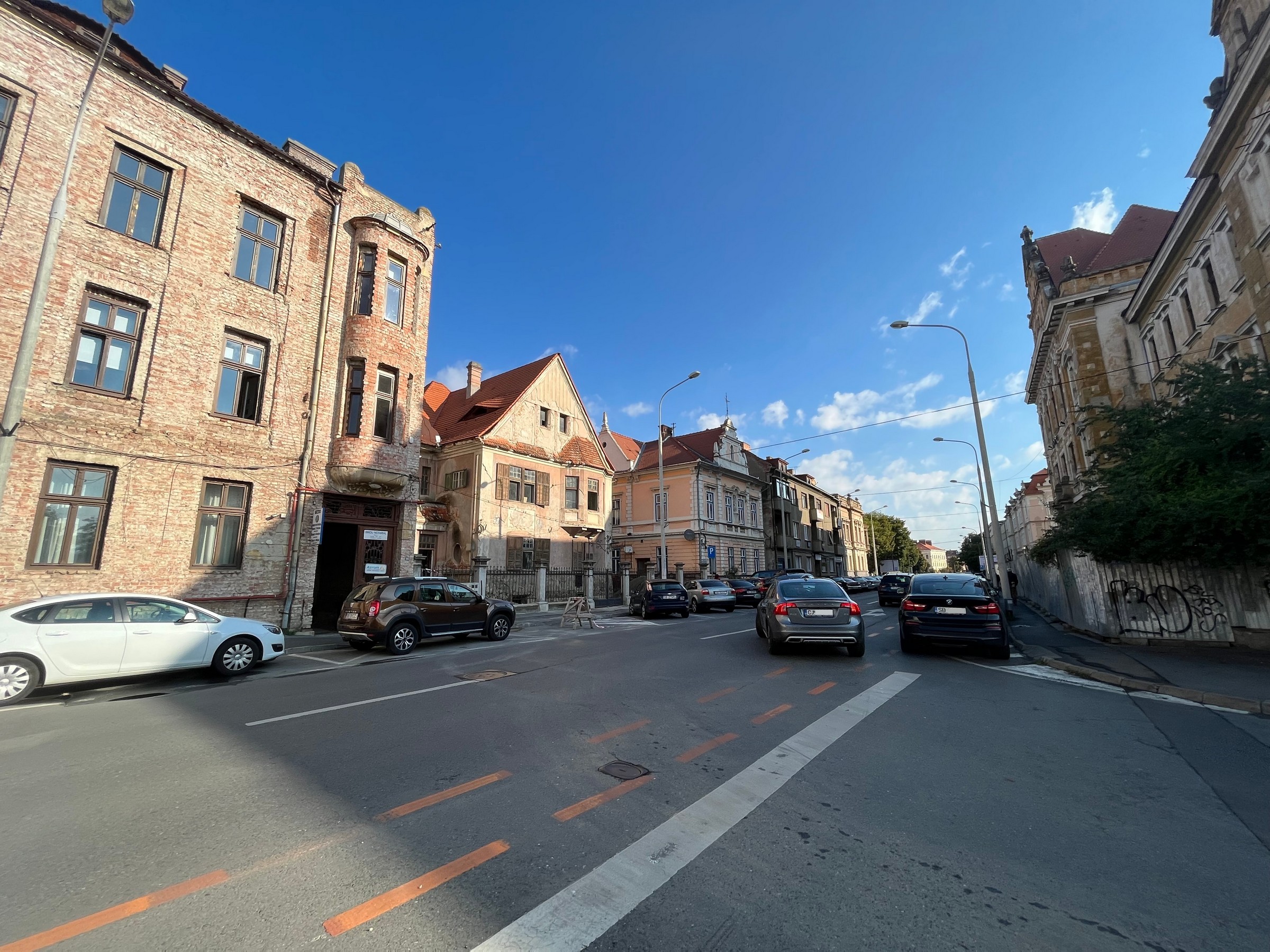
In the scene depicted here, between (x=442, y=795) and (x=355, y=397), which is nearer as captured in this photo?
(x=442, y=795)

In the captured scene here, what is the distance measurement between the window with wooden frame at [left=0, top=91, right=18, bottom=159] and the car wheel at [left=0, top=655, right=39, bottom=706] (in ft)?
36.9

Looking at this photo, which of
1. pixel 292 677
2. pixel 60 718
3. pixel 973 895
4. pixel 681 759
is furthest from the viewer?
pixel 292 677

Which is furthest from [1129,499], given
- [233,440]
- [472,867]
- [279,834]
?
[233,440]

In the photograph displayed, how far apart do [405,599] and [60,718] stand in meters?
6.20

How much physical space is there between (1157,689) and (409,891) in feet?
31.8

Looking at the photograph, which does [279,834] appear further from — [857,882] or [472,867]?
[857,882]

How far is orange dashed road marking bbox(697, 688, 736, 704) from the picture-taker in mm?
7070

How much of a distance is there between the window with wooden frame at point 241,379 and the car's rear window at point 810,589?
14.2m

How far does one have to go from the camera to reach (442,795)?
4.17 m

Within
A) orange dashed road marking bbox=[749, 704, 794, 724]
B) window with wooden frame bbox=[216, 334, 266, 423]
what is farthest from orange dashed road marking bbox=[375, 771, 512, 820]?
window with wooden frame bbox=[216, 334, 266, 423]

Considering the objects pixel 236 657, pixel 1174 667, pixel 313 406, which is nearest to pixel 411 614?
pixel 236 657

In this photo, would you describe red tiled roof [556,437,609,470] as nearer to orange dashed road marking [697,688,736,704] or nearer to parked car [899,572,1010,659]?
parked car [899,572,1010,659]

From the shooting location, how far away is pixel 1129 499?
11.6 m

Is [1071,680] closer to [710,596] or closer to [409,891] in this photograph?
[409,891]
